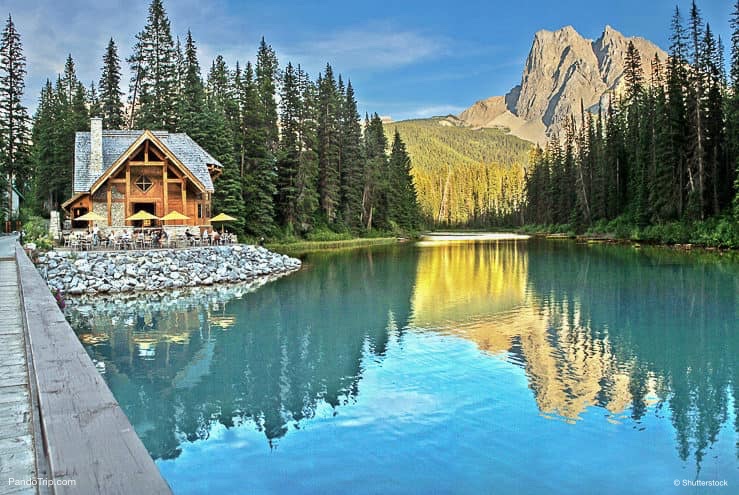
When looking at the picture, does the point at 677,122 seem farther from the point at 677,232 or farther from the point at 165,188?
the point at 165,188

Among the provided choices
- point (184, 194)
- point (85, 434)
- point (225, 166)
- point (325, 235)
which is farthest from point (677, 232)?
point (85, 434)

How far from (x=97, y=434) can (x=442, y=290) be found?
21087 millimetres

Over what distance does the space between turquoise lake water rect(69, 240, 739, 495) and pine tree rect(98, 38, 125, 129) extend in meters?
33.4

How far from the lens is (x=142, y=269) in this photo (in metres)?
25.0

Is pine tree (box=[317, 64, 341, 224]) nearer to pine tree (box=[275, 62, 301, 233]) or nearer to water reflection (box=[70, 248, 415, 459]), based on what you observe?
pine tree (box=[275, 62, 301, 233])

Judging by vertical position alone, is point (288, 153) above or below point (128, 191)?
above

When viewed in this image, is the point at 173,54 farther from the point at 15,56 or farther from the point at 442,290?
the point at 442,290

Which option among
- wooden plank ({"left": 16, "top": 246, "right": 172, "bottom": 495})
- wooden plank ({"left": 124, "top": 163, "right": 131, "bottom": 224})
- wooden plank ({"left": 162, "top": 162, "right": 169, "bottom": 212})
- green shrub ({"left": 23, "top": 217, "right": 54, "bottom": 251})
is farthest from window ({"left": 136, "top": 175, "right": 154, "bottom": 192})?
wooden plank ({"left": 16, "top": 246, "right": 172, "bottom": 495})

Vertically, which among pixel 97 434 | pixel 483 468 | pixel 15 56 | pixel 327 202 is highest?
pixel 15 56

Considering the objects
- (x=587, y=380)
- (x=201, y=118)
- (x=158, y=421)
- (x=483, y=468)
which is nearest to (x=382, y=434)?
(x=483, y=468)

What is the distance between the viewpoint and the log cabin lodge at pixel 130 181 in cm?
3144

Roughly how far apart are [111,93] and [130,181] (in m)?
21.3

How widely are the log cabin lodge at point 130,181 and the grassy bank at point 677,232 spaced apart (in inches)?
1409

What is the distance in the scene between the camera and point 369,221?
69.2 metres
